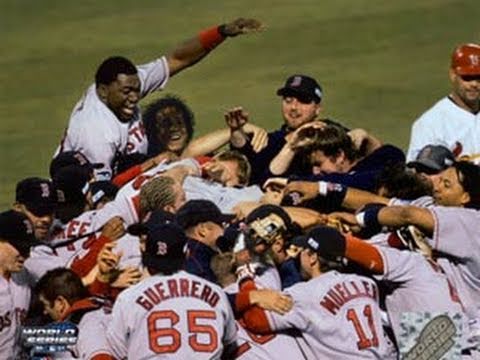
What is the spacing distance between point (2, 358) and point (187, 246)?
1.25 meters

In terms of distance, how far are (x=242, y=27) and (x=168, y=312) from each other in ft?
16.3

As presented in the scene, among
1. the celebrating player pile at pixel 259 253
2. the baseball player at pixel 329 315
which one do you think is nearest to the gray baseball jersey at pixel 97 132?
the celebrating player pile at pixel 259 253

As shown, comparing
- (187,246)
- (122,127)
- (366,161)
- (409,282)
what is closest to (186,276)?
(187,246)

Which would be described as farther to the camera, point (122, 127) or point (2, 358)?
point (122, 127)

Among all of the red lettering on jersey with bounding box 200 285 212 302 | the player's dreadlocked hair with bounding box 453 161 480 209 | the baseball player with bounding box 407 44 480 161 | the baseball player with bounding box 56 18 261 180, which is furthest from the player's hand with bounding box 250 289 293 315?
the baseball player with bounding box 56 18 261 180

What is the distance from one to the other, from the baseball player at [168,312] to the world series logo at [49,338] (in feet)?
1.32

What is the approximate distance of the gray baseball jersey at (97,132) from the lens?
16234mm

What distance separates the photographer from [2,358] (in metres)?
13.1

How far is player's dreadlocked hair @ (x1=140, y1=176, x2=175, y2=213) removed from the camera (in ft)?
45.0

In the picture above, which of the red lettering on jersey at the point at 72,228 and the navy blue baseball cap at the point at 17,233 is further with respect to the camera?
the red lettering on jersey at the point at 72,228

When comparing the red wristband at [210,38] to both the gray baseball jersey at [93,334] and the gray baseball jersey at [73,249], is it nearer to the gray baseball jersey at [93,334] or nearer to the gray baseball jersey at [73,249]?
the gray baseball jersey at [73,249]

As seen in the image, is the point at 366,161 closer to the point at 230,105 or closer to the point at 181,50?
the point at 181,50

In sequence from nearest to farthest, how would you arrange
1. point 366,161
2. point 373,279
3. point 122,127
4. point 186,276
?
point 186,276 → point 373,279 → point 366,161 → point 122,127

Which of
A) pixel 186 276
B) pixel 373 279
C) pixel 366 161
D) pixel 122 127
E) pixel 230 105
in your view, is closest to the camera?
pixel 186 276
